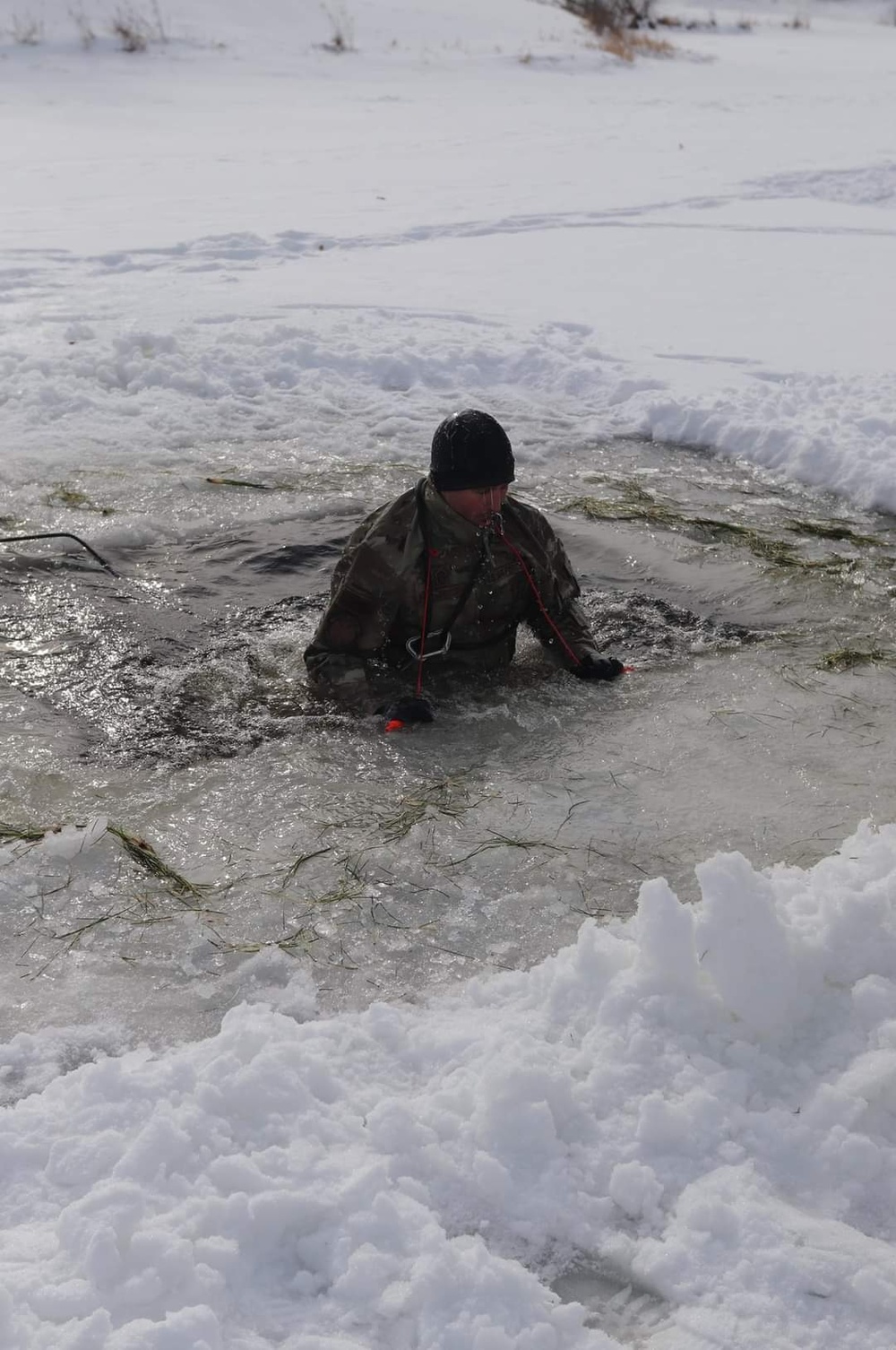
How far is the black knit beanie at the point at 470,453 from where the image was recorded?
4539mm

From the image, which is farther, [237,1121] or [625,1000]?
[625,1000]

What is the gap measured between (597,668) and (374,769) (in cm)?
110

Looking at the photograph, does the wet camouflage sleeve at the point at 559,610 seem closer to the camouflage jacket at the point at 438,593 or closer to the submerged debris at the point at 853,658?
the camouflage jacket at the point at 438,593

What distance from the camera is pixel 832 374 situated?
8180 millimetres

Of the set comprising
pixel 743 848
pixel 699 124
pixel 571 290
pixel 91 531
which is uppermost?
pixel 699 124

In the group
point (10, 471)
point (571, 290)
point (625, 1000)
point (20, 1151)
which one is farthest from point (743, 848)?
point (571, 290)

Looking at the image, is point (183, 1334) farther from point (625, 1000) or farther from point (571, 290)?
point (571, 290)

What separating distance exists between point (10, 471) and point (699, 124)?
14344 millimetres

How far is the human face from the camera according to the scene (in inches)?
184

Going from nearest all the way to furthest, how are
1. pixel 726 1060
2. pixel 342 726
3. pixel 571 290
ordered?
pixel 726 1060 → pixel 342 726 → pixel 571 290

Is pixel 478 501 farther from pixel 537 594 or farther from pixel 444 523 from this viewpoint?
pixel 537 594

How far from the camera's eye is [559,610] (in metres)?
5.18

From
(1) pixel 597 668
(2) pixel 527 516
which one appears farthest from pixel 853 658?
(2) pixel 527 516

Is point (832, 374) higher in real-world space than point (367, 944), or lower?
higher
